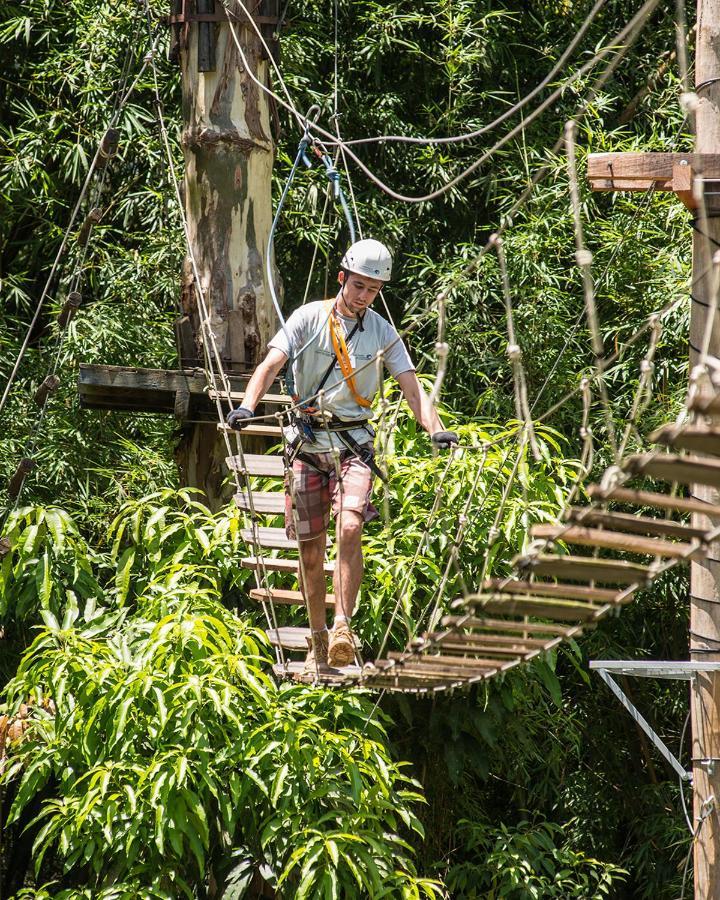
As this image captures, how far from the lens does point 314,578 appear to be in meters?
4.21

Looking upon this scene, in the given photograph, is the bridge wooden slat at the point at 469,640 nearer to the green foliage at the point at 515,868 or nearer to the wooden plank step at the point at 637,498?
the wooden plank step at the point at 637,498

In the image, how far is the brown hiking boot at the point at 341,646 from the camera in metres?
3.93

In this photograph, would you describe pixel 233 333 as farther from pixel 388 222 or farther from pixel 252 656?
pixel 388 222

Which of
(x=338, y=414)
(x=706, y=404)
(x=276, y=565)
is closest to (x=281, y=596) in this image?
(x=276, y=565)

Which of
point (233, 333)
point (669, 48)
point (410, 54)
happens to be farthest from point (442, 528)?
point (669, 48)

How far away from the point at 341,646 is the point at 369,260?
0.94m

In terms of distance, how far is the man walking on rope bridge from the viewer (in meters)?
4.00

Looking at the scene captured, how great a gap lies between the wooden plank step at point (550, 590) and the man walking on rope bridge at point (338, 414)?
3.48 ft

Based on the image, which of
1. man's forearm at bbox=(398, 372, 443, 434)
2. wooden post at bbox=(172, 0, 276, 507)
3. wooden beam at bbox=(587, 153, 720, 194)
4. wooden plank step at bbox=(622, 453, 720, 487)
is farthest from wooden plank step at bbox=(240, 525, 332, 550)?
wooden plank step at bbox=(622, 453, 720, 487)

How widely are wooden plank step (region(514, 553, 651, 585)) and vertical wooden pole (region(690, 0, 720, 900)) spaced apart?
131 cm

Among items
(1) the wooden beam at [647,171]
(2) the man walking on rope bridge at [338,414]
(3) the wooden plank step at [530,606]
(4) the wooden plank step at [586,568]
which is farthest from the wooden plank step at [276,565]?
(4) the wooden plank step at [586,568]

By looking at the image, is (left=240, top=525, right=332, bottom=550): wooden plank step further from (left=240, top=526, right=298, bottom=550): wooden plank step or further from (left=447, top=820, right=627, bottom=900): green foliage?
(left=447, top=820, right=627, bottom=900): green foliage

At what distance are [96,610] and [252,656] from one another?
847 mm

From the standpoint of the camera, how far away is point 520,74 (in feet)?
24.7
